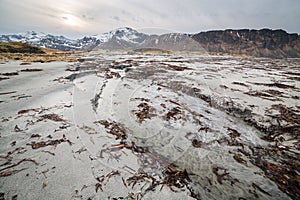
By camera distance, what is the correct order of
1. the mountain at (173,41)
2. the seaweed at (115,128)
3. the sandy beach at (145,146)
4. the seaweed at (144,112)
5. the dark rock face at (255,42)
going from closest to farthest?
the sandy beach at (145,146)
the seaweed at (115,128)
the seaweed at (144,112)
the mountain at (173,41)
the dark rock face at (255,42)

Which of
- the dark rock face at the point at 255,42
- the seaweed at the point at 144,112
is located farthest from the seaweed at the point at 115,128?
the dark rock face at the point at 255,42

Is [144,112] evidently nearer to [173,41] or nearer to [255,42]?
[173,41]

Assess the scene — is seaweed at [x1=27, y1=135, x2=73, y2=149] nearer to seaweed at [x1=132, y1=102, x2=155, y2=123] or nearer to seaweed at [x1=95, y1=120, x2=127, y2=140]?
seaweed at [x1=95, y1=120, x2=127, y2=140]

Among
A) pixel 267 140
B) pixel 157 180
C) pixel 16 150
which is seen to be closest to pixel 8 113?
pixel 16 150

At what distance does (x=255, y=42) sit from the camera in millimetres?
126875

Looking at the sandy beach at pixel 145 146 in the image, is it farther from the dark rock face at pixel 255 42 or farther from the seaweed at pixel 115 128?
the dark rock face at pixel 255 42

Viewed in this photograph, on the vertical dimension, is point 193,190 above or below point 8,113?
below

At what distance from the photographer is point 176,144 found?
10.1ft

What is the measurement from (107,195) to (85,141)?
1261mm

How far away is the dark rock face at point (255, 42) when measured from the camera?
118 m

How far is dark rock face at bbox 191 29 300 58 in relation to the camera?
118m

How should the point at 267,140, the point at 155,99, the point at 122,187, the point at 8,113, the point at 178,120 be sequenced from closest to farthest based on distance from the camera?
the point at 122,187 < the point at 267,140 < the point at 8,113 < the point at 178,120 < the point at 155,99

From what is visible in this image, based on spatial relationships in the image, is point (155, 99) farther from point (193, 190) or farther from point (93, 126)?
point (193, 190)

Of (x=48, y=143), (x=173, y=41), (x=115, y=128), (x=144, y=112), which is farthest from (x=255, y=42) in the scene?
(x=48, y=143)
